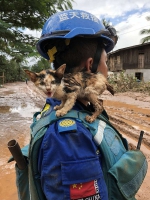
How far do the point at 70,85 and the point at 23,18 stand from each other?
10293 mm

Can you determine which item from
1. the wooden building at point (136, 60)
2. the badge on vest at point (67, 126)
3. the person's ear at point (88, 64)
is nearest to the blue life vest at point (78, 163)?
the badge on vest at point (67, 126)

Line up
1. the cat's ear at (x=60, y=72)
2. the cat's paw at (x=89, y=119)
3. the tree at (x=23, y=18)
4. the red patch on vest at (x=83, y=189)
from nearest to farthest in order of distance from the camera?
the red patch on vest at (x=83, y=189), the cat's paw at (x=89, y=119), the cat's ear at (x=60, y=72), the tree at (x=23, y=18)

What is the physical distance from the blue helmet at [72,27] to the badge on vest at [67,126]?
75 cm

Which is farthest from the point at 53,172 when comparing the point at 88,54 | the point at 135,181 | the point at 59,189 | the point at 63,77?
the point at 88,54

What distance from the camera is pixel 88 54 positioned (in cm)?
178

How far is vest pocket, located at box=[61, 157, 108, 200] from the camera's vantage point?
1.15 meters

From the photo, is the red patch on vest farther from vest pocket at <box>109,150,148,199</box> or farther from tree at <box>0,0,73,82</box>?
tree at <box>0,0,73,82</box>

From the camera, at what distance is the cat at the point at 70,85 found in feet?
5.96

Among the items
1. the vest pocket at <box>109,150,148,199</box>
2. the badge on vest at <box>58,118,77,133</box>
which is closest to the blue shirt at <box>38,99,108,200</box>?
the badge on vest at <box>58,118,77,133</box>

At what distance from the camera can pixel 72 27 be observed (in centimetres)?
184

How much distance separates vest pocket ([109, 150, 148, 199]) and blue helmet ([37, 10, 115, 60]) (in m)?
1.06

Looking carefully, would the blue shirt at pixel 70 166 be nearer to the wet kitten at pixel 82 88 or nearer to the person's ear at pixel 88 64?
the wet kitten at pixel 82 88

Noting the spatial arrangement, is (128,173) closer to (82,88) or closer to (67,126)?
(67,126)

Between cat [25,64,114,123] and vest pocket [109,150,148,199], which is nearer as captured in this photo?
vest pocket [109,150,148,199]
